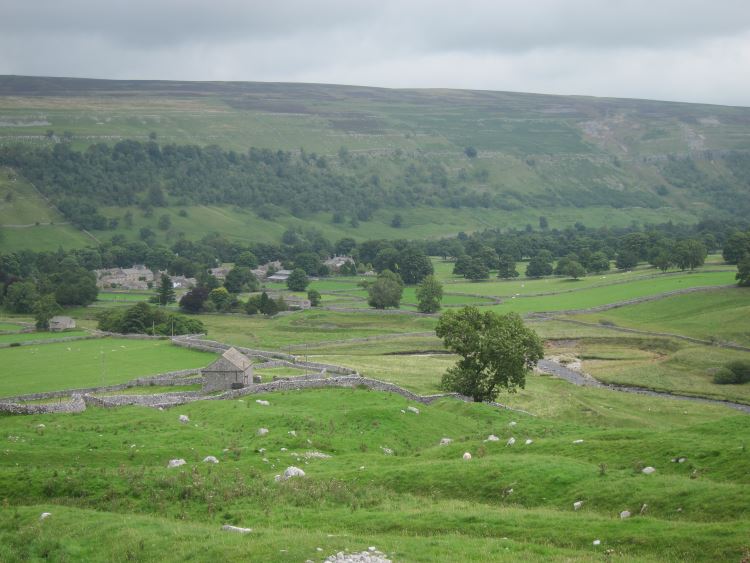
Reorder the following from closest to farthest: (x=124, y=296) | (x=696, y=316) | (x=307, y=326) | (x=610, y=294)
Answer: (x=696, y=316), (x=307, y=326), (x=610, y=294), (x=124, y=296)

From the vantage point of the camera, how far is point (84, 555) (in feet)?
89.8

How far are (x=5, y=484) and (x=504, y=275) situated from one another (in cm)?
15582

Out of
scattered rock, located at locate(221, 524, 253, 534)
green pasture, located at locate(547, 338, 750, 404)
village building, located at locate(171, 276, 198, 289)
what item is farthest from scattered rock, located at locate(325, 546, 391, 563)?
village building, located at locate(171, 276, 198, 289)

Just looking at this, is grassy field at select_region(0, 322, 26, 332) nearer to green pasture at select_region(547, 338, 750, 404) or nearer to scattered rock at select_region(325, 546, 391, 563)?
green pasture at select_region(547, 338, 750, 404)

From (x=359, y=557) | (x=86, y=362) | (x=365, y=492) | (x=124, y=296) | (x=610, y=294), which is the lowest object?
(x=124, y=296)

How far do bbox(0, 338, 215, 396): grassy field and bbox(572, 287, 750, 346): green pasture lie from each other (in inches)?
2423

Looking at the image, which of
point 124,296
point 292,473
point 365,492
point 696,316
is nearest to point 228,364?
point 292,473

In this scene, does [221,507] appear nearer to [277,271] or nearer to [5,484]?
[5,484]

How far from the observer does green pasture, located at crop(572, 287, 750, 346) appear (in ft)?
361

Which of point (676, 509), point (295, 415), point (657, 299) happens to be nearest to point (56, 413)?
point (295, 415)

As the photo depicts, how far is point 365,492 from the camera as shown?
34.2 meters

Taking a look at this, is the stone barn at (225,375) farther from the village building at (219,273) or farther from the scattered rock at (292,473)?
the village building at (219,273)

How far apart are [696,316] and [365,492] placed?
9856 cm

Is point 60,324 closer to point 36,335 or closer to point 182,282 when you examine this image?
point 36,335
